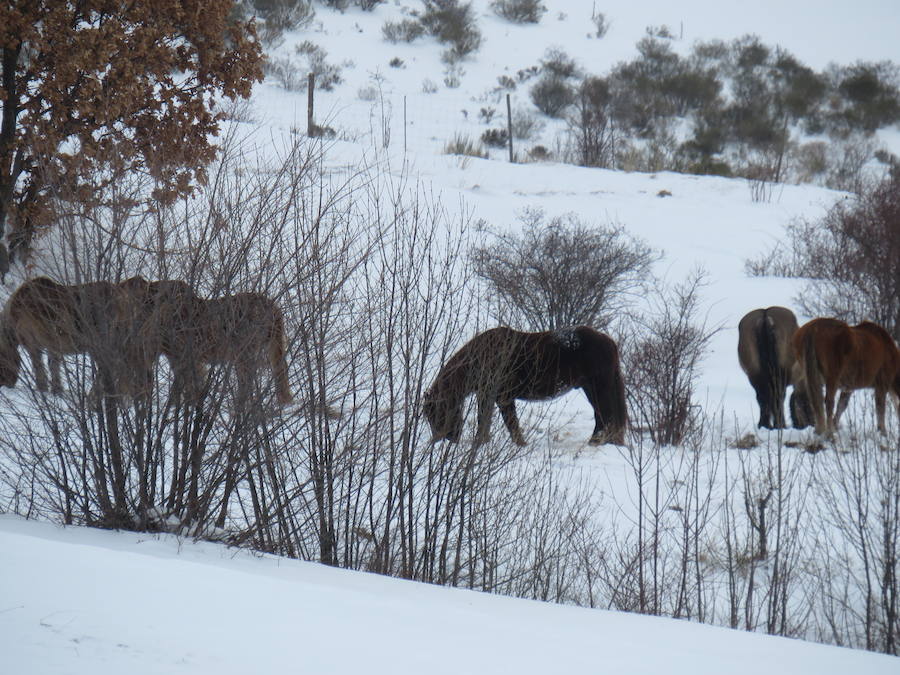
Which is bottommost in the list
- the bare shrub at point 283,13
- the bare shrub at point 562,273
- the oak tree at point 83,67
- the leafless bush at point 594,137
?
the bare shrub at point 562,273

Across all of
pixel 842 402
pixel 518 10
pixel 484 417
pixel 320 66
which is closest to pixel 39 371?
pixel 484 417

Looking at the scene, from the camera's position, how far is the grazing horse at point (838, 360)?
10.2 meters

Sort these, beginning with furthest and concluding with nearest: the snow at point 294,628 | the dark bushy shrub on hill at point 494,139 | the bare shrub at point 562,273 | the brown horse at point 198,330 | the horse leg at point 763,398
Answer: the dark bushy shrub on hill at point 494,139 → the bare shrub at point 562,273 → the horse leg at point 763,398 → the brown horse at point 198,330 → the snow at point 294,628

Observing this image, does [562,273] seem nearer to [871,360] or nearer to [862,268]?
[862,268]

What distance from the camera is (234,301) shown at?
6395mm

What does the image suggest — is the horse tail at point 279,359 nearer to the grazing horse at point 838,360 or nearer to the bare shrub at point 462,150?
the grazing horse at point 838,360

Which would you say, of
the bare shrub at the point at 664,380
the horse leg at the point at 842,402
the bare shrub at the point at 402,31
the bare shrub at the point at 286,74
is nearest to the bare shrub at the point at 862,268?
the bare shrub at the point at 664,380

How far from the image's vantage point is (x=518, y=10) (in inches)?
2028

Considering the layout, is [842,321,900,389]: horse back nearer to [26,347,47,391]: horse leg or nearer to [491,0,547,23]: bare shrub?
[26,347,47,391]: horse leg

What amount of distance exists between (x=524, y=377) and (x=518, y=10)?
149ft

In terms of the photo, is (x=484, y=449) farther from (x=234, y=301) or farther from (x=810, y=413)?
(x=810, y=413)

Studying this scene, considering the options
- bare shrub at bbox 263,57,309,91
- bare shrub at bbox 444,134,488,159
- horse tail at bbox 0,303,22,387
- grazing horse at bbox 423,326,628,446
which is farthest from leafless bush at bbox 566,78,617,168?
horse tail at bbox 0,303,22,387

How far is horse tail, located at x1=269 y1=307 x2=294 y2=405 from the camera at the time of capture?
21.6 ft

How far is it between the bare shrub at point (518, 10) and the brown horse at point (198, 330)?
48.3 meters
